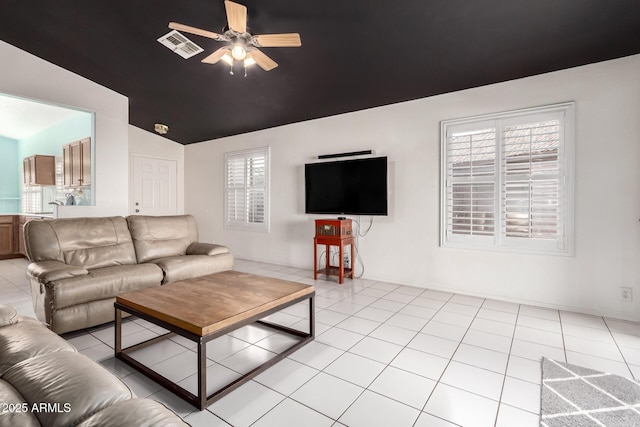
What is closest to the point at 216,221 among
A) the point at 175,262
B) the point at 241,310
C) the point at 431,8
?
the point at 175,262

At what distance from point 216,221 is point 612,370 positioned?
6199 millimetres

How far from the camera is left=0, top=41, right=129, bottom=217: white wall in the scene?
13.0ft

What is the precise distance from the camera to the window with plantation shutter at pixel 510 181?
3268 millimetres

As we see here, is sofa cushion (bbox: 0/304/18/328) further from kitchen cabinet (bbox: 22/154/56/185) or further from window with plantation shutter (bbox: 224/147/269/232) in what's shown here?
kitchen cabinet (bbox: 22/154/56/185)

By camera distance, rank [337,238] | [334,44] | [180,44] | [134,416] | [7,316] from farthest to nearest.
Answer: [337,238] → [180,44] → [334,44] → [7,316] → [134,416]

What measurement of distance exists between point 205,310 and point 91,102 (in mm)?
4368

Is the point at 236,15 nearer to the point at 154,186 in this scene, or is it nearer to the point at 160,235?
the point at 160,235

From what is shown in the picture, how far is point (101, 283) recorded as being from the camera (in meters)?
2.72

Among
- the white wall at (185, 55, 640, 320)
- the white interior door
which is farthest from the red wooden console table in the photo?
the white interior door

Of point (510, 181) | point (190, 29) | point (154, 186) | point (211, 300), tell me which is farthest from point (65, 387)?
point (154, 186)

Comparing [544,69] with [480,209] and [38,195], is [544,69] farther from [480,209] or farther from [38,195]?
[38,195]

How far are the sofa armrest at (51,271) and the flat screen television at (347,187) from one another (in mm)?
3045

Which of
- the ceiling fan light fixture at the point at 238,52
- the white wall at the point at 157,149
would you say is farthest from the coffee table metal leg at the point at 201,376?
the white wall at the point at 157,149

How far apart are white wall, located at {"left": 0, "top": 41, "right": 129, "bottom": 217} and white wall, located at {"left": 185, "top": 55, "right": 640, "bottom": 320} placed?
213cm
